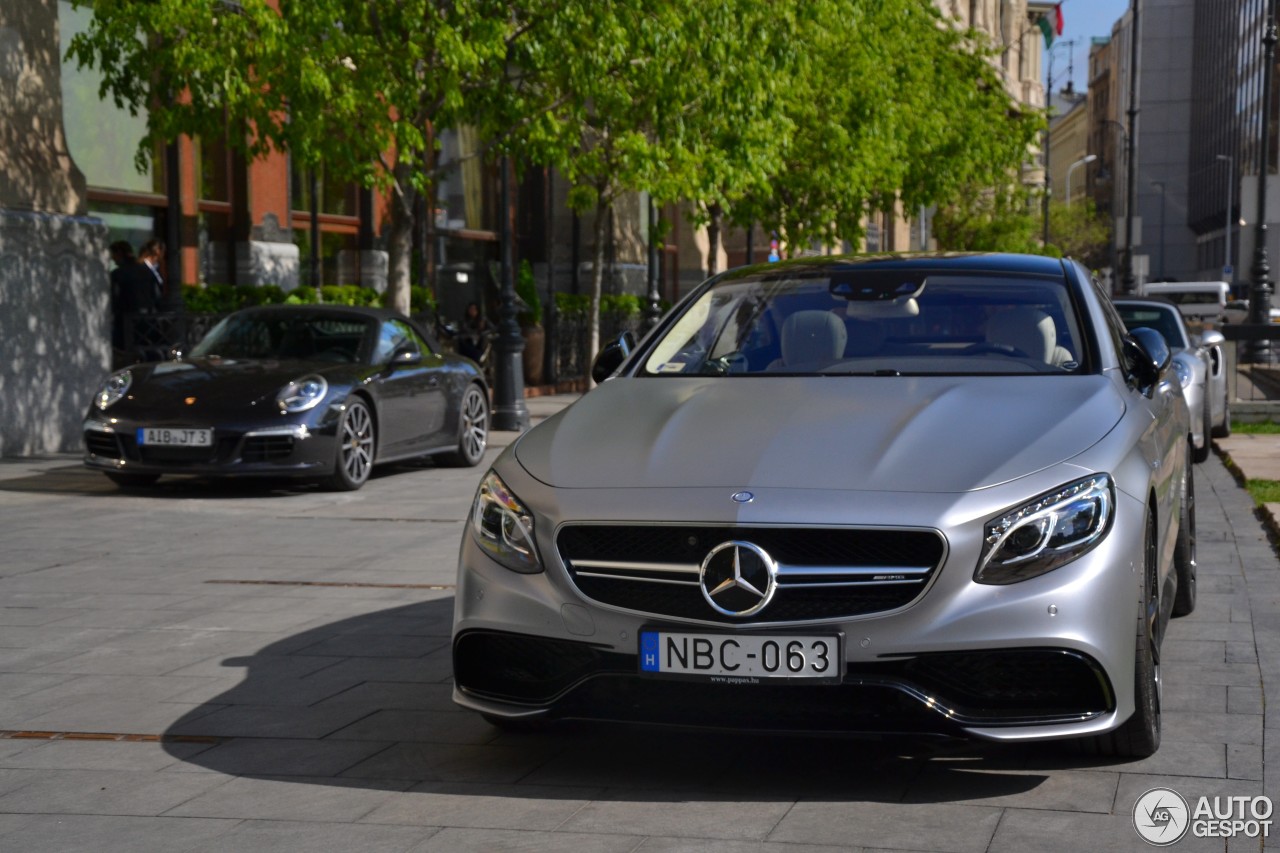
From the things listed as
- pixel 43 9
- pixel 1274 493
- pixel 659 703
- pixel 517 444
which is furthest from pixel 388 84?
pixel 659 703

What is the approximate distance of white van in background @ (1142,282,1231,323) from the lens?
52906 millimetres

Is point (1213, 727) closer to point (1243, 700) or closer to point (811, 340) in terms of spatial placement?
point (1243, 700)

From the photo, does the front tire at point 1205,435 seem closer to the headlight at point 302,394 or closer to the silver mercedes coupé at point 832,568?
the headlight at point 302,394

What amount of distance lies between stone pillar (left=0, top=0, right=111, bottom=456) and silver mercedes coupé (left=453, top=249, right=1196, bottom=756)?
11229 millimetres

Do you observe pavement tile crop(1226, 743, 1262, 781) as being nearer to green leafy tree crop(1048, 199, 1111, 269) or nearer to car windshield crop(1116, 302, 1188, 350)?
car windshield crop(1116, 302, 1188, 350)

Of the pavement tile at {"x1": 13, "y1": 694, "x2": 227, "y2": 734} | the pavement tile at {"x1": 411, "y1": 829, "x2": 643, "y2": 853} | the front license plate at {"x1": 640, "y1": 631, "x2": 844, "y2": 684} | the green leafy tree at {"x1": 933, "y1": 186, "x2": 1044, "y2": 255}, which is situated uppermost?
the green leafy tree at {"x1": 933, "y1": 186, "x2": 1044, "y2": 255}

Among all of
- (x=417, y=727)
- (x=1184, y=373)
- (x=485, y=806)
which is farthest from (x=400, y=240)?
(x=485, y=806)

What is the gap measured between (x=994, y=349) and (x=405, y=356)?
845 cm

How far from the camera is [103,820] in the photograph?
4715 mm

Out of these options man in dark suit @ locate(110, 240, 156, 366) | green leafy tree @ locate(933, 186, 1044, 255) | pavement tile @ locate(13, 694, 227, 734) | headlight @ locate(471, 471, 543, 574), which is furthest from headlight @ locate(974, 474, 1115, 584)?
green leafy tree @ locate(933, 186, 1044, 255)

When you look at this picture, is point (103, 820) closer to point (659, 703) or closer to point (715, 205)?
point (659, 703)

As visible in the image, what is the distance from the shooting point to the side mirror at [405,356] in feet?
45.5

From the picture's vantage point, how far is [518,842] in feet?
14.5

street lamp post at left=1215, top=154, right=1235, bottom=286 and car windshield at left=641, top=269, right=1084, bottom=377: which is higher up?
street lamp post at left=1215, top=154, right=1235, bottom=286
